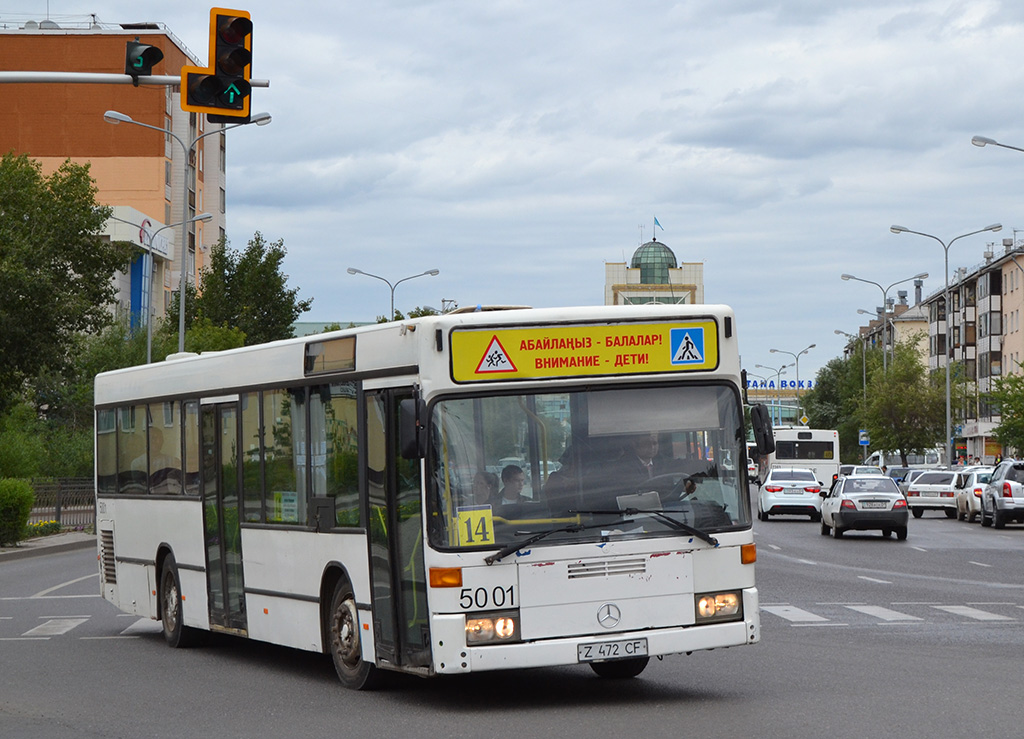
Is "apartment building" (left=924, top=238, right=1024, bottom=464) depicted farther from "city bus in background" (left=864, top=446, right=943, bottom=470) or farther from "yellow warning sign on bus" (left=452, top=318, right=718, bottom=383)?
"yellow warning sign on bus" (left=452, top=318, right=718, bottom=383)

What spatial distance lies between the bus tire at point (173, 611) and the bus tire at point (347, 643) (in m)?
3.80

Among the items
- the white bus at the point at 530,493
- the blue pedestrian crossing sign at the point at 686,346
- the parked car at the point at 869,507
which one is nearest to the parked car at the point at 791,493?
the parked car at the point at 869,507

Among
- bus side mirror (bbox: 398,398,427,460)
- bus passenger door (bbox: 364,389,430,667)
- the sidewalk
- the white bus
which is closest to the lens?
bus side mirror (bbox: 398,398,427,460)

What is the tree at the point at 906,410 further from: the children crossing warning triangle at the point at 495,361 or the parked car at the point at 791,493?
the children crossing warning triangle at the point at 495,361

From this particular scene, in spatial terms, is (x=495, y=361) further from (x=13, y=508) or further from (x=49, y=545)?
(x=49, y=545)

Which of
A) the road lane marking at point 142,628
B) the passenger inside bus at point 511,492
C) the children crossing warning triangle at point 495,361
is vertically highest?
the children crossing warning triangle at point 495,361

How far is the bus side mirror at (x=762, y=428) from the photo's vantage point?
35.6ft

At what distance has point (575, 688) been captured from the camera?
1174cm

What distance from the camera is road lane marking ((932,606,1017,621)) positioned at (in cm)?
1742

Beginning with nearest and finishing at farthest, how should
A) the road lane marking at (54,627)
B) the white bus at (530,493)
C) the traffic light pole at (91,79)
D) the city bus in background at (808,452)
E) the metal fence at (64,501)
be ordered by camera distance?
the white bus at (530,493), the traffic light pole at (91,79), the road lane marking at (54,627), the metal fence at (64,501), the city bus in background at (808,452)

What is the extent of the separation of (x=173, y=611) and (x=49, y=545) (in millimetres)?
20348

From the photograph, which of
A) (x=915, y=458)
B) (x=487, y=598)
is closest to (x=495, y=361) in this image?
(x=487, y=598)

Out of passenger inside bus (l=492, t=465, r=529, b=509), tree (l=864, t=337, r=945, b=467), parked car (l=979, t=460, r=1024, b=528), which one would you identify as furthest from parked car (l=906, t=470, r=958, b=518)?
passenger inside bus (l=492, t=465, r=529, b=509)

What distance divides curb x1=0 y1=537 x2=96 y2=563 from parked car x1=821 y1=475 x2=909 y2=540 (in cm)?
1659
